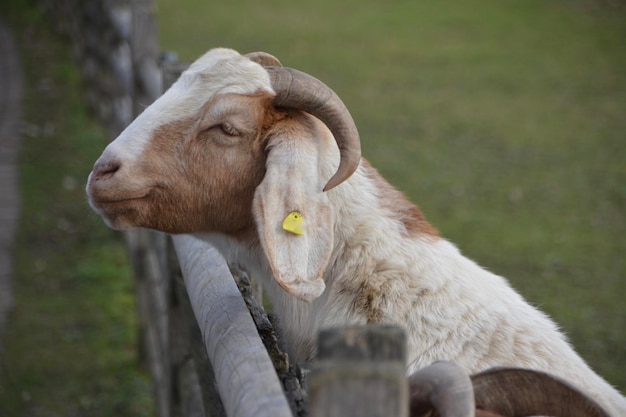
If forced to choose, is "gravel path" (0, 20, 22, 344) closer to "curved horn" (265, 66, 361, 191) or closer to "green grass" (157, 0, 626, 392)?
"green grass" (157, 0, 626, 392)

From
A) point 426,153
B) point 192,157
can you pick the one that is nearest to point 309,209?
point 192,157

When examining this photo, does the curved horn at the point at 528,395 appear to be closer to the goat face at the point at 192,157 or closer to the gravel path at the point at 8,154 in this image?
the goat face at the point at 192,157

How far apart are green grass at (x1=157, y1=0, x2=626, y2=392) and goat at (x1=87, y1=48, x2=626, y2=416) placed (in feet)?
11.6

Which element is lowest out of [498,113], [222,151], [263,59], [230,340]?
[498,113]

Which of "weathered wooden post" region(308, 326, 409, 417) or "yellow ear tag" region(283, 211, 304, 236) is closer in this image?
"weathered wooden post" region(308, 326, 409, 417)

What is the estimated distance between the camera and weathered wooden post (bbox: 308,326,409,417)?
1369mm

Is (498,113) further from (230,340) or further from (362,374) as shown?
(362,374)

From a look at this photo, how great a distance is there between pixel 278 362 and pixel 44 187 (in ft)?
25.2

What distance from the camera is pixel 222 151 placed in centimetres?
283

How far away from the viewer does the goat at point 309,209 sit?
8.82ft

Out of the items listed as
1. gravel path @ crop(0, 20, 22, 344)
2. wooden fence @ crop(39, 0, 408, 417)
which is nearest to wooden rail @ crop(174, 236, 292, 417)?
wooden fence @ crop(39, 0, 408, 417)

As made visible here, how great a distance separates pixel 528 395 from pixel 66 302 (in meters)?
5.98

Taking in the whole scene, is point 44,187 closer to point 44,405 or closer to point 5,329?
point 5,329

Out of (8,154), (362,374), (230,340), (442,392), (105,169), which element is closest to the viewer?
(362,374)
